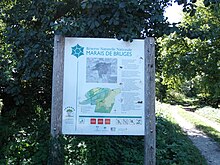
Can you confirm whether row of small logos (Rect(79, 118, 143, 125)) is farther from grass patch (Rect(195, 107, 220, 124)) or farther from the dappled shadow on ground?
grass patch (Rect(195, 107, 220, 124))

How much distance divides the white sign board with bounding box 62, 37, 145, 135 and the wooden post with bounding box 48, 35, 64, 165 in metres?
0.07

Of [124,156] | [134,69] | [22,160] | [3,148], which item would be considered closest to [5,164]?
[22,160]

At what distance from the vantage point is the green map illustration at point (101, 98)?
4504mm

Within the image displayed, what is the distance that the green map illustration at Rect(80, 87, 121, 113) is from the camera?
14.8 feet

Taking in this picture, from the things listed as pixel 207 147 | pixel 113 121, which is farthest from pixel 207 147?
pixel 113 121

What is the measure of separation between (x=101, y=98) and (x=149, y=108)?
2.60ft

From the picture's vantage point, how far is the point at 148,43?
185 inches

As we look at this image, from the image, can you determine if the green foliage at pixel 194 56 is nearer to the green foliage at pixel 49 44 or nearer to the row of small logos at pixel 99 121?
the green foliage at pixel 49 44

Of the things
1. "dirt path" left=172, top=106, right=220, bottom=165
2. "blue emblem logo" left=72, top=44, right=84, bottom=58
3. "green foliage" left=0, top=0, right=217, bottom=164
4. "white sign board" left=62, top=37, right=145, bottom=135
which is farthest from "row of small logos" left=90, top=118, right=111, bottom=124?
"dirt path" left=172, top=106, right=220, bottom=165

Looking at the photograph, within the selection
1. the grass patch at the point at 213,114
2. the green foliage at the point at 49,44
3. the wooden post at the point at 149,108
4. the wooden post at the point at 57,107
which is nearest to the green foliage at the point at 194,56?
the grass patch at the point at 213,114

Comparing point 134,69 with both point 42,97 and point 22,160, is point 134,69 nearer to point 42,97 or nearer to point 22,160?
point 22,160

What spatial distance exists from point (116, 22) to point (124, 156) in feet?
8.23

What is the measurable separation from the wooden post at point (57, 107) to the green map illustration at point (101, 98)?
0.42 meters

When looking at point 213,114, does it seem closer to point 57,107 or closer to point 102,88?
point 102,88
